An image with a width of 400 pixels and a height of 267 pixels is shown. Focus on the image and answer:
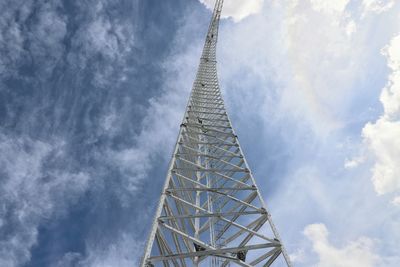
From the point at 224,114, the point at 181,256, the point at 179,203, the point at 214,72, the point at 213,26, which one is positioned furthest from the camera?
the point at 213,26

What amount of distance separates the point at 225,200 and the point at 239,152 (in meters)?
3.73

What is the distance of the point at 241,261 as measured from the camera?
1052 cm

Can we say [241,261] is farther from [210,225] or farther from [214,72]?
[214,72]

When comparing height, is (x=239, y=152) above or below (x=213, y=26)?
below

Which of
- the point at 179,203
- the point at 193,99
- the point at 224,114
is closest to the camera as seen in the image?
the point at 179,203

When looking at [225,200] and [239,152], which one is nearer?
[225,200]

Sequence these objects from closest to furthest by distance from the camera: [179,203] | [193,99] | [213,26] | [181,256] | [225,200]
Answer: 1. [181,256]
2. [179,203]
3. [225,200]
4. [193,99]
5. [213,26]

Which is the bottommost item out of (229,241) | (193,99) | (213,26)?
(229,241)

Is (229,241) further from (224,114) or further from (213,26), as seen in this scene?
(213,26)

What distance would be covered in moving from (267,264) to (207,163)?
7.43m

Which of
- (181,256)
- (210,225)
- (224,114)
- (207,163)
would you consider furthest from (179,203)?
(224,114)

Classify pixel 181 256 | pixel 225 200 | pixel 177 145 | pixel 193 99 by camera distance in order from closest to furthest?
1. pixel 181 256
2. pixel 225 200
3. pixel 177 145
4. pixel 193 99

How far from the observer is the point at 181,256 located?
10031 millimetres

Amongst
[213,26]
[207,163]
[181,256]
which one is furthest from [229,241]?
[213,26]
